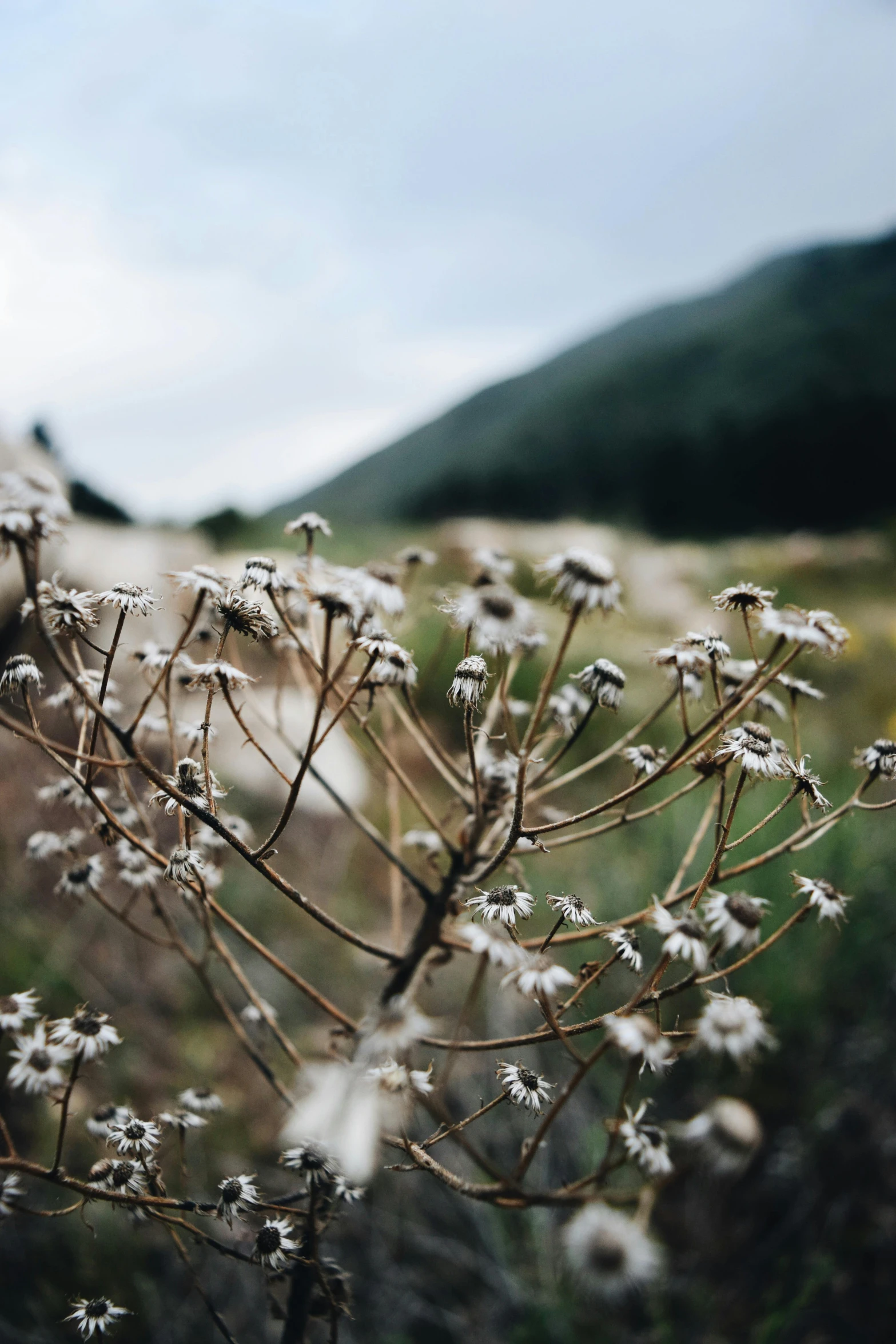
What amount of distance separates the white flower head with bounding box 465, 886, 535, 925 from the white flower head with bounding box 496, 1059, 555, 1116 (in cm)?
14

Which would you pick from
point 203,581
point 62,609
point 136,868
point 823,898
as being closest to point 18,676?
point 62,609

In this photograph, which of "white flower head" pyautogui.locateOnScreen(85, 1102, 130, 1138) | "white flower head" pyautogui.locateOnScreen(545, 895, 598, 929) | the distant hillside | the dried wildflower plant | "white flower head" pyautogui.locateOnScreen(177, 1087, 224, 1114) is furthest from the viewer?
the distant hillside

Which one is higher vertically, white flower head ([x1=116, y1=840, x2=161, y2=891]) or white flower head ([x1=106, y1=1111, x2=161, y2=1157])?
white flower head ([x1=116, y1=840, x2=161, y2=891])

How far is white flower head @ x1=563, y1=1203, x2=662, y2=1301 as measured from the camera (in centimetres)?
60

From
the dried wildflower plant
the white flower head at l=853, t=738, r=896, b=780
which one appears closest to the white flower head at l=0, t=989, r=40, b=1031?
the dried wildflower plant

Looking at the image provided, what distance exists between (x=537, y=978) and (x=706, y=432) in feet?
88.6

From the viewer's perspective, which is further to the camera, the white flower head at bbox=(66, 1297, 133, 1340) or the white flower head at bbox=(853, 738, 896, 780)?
the white flower head at bbox=(853, 738, 896, 780)

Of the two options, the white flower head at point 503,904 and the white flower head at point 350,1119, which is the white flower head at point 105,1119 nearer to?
the white flower head at point 350,1119

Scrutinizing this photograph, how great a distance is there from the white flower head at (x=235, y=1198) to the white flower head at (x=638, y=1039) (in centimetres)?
44

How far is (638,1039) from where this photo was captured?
55 centimetres

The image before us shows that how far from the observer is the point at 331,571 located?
820 mm

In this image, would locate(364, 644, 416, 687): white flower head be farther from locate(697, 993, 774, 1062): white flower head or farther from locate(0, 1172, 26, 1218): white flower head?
locate(0, 1172, 26, 1218): white flower head

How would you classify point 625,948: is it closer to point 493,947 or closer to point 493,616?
point 493,947

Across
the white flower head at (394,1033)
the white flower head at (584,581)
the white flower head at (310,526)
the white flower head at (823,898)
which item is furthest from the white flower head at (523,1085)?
the white flower head at (310,526)
